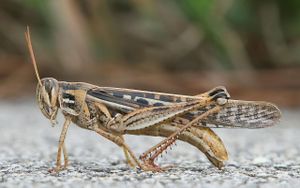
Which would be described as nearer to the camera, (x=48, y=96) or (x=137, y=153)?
(x=48, y=96)

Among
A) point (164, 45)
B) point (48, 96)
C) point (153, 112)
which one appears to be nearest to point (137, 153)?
point (153, 112)

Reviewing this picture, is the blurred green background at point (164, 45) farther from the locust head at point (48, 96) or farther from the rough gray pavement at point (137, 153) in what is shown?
the locust head at point (48, 96)

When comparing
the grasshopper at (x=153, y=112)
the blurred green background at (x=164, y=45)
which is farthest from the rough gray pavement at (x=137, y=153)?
the blurred green background at (x=164, y=45)

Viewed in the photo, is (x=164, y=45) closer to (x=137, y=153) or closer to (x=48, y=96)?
(x=137, y=153)

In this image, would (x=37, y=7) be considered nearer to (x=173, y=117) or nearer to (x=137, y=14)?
(x=137, y=14)

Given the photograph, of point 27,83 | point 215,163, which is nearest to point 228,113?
point 215,163

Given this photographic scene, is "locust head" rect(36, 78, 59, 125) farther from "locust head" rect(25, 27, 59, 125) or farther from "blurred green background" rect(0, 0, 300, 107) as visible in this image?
"blurred green background" rect(0, 0, 300, 107)
